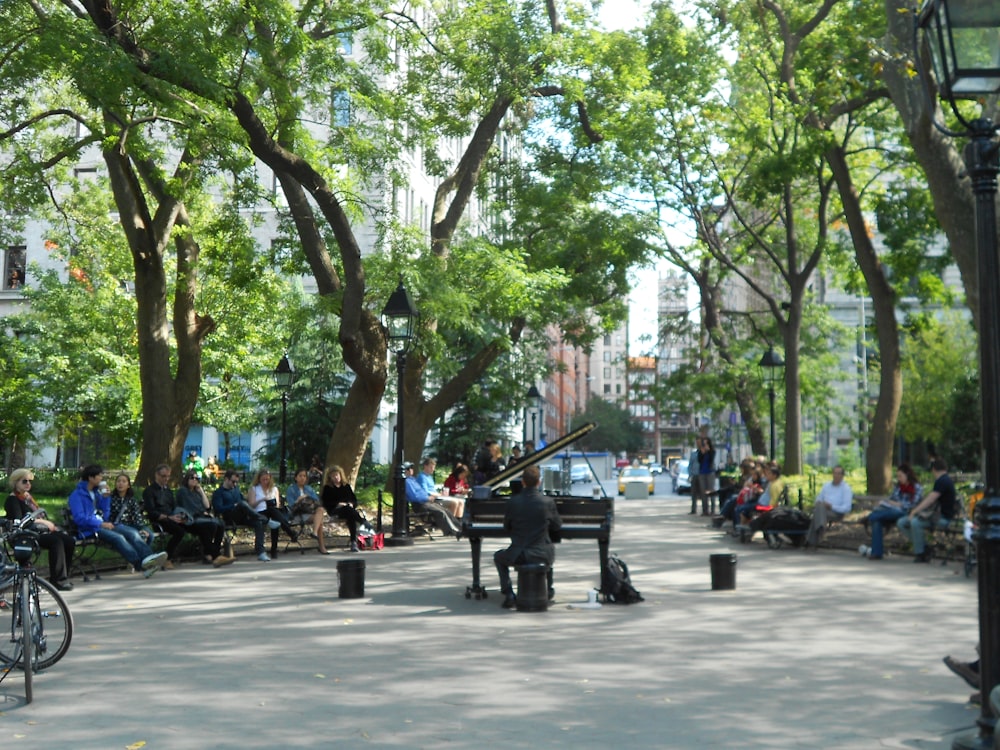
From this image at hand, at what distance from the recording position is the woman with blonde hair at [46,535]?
1379 centimetres

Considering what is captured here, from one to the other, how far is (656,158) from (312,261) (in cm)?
1436

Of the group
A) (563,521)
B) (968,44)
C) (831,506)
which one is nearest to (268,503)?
(563,521)

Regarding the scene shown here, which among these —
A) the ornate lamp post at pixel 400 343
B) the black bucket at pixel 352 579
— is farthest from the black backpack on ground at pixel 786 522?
the black bucket at pixel 352 579

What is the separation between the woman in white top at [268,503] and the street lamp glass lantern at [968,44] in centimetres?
1467

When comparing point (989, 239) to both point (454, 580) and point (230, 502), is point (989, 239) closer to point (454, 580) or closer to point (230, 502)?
point (454, 580)

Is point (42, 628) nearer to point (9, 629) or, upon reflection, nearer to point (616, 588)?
point (9, 629)

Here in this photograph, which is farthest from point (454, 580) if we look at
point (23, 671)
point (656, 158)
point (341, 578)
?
point (656, 158)

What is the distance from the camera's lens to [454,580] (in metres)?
15.7

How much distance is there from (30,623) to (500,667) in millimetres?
3308

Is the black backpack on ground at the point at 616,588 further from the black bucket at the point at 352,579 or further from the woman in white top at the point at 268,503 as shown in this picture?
the woman in white top at the point at 268,503

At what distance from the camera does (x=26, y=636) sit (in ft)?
26.3

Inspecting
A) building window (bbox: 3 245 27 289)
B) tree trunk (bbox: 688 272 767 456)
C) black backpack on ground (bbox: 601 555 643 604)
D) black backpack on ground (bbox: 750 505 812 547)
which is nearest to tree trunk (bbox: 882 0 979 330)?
black backpack on ground (bbox: 601 555 643 604)

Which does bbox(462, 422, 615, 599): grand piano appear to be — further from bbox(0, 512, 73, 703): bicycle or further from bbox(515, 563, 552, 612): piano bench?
bbox(0, 512, 73, 703): bicycle

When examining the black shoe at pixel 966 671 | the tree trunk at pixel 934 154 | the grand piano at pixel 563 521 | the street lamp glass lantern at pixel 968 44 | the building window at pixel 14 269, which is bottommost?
the black shoe at pixel 966 671
